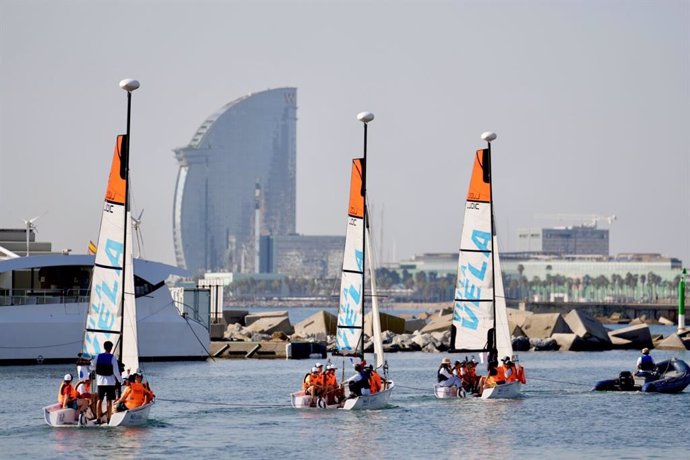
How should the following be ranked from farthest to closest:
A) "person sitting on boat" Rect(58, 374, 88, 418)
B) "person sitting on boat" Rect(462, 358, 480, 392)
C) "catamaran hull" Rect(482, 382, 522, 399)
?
1. "person sitting on boat" Rect(462, 358, 480, 392)
2. "catamaran hull" Rect(482, 382, 522, 399)
3. "person sitting on boat" Rect(58, 374, 88, 418)

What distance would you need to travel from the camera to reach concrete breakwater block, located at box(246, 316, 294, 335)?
116875 mm

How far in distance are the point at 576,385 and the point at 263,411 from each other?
2025cm

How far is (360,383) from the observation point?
51031 millimetres

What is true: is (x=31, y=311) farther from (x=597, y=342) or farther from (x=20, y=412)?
(x=597, y=342)

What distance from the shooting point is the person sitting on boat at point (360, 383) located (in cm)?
5081

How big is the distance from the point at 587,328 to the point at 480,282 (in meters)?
54.8

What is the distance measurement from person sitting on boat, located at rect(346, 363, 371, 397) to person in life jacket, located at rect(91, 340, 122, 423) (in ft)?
30.9

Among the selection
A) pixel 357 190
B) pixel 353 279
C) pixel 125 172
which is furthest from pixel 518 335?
pixel 125 172

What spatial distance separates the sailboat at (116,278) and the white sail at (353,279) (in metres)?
10.0

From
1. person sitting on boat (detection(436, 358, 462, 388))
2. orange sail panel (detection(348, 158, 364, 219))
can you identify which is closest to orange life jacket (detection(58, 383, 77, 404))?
orange sail panel (detection(348, 158, 364, 219))

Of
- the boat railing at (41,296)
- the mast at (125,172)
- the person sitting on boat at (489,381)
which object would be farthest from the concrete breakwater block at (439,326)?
the mast at (125,172)

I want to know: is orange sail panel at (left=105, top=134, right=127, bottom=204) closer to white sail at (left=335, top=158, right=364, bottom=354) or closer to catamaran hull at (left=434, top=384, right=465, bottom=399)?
white sail at (left=335, top=158, right=364, bottom=354)

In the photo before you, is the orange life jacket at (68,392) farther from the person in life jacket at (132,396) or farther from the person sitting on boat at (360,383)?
Result: the person sitting on boat at (360,383)

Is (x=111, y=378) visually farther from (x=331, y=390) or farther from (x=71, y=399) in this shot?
(x=331, y=390)
